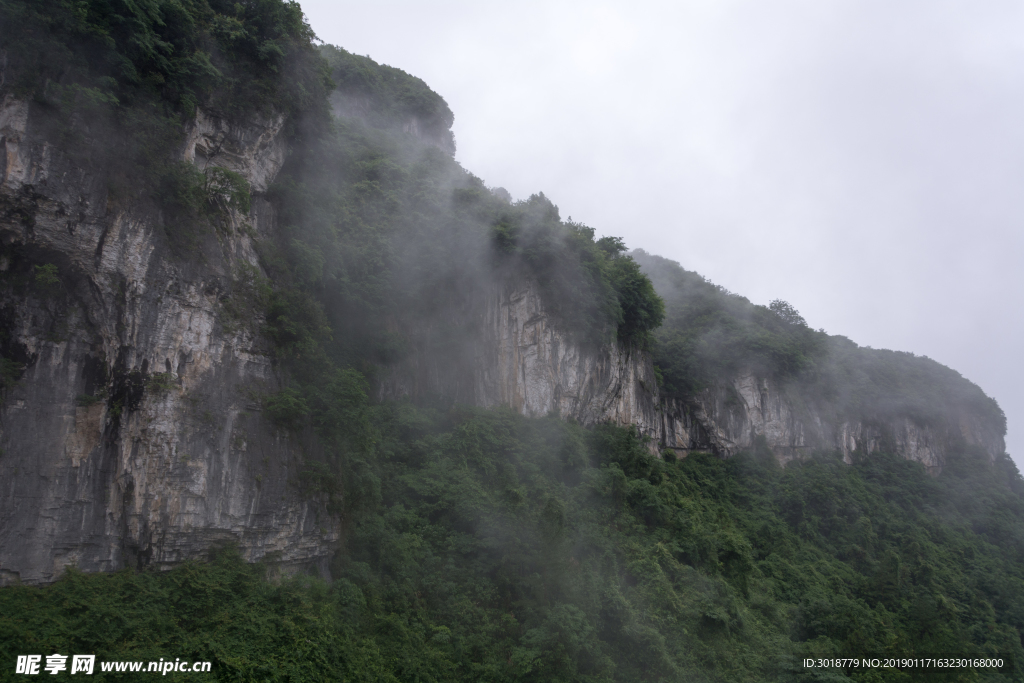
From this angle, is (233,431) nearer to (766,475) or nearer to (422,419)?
(422,419)

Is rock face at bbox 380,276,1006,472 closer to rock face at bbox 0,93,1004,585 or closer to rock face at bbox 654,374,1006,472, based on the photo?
rock face at bbox 654,374,1006,472

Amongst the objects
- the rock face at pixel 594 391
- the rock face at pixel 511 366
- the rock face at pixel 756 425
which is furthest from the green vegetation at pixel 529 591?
the rock face at pixel 756 425

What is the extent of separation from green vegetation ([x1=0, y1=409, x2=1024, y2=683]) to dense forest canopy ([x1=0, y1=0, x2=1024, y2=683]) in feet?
0.23

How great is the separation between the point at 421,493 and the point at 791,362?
83.4 feet

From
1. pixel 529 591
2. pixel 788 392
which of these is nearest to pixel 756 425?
pixel 788 392

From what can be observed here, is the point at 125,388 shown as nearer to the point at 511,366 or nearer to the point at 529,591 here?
the point at 529,591

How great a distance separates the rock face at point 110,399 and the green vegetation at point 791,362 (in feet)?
78.3

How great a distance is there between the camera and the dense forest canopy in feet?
37.9

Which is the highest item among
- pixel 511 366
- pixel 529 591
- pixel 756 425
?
pixel 511 366

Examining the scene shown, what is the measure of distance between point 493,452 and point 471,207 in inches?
376

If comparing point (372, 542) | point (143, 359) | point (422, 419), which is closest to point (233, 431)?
point (143, 359)

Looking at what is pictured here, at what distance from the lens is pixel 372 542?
14.7 meters

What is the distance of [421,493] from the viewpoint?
54.4ft

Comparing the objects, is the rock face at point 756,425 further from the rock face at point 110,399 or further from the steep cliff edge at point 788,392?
the rock face at point 110,399
